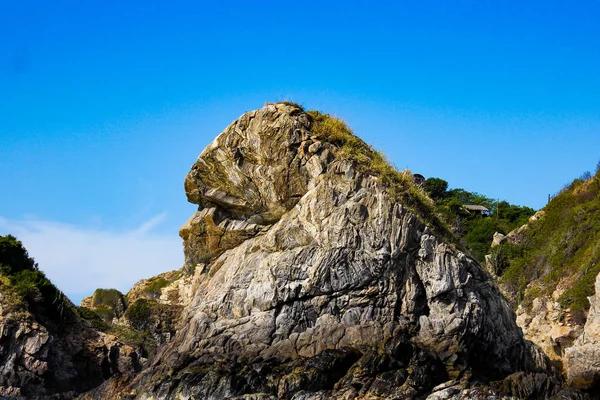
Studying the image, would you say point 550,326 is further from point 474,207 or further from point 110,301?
point 474,207

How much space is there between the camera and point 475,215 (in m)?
65.9

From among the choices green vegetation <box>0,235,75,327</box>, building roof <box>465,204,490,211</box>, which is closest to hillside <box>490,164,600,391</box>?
building roof <box>465,204,490,211</box>

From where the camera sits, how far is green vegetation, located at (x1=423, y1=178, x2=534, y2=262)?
56.9 m

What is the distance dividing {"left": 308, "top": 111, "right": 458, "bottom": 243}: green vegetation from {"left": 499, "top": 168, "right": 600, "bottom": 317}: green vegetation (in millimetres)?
10095

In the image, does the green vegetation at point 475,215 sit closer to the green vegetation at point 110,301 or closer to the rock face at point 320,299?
the green vegetation at point 110,301

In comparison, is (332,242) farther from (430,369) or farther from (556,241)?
(556,241)

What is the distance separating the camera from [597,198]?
43094 mm

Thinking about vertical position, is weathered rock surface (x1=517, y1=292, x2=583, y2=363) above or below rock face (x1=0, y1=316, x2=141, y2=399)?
below

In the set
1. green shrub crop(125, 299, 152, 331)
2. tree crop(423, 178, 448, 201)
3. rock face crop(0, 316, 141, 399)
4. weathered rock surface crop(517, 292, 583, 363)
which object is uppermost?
tree crop(423, 178, 448, 201)

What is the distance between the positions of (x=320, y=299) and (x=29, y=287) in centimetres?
1366

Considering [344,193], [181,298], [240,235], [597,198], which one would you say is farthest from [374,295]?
[597,198]

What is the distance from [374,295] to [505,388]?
4.60m

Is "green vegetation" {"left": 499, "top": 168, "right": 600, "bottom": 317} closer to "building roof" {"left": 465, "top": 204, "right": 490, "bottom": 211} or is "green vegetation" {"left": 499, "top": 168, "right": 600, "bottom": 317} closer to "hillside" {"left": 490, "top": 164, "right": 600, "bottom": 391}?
"hillside" {"left": 490, "top": 164, "right": 600, "bottom": 391}

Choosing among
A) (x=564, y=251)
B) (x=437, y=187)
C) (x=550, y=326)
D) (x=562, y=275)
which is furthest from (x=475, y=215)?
(x=550, y=326)
